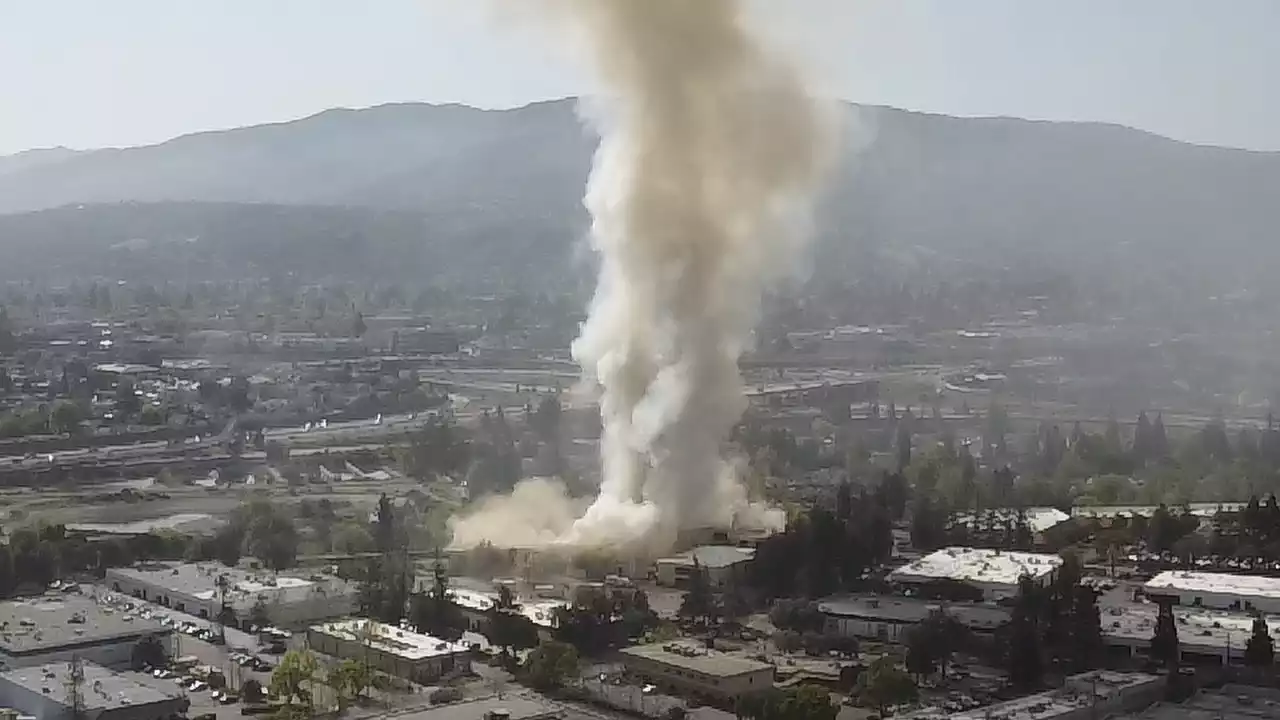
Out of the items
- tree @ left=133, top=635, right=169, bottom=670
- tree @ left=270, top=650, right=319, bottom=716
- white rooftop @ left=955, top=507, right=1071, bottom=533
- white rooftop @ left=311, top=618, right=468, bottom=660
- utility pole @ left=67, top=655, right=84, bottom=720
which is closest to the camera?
utility pole @ left=67, top=655, right=84, bottom=720

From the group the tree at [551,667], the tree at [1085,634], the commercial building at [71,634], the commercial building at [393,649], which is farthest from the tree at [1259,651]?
the commercial building at [71,634]

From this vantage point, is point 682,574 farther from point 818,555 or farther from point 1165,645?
point 1165,645

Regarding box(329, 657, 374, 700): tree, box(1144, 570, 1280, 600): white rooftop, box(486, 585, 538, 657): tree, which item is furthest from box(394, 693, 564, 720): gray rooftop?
box(1144, 570, 1280, 600): white rooftop

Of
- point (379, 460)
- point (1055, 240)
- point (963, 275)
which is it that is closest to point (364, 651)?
point (379, 460)

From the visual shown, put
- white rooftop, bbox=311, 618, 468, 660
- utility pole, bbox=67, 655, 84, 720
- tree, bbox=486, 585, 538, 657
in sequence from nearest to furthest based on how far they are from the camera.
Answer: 1. utility pole, bbox=67, 655, 84, 720
2. white rooftop, bbox=311, 618, 468, 660
3. tree, bbox=486, 585, 538, 657

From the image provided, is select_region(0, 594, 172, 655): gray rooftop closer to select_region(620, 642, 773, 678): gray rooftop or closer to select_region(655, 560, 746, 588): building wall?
select_region(620, 642, 773, 678): gray rooftop

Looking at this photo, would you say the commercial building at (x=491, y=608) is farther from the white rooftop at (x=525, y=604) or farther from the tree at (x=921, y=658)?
the tree at (x=921, y=658)

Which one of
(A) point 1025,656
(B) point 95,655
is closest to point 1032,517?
(A) point 1025,656
